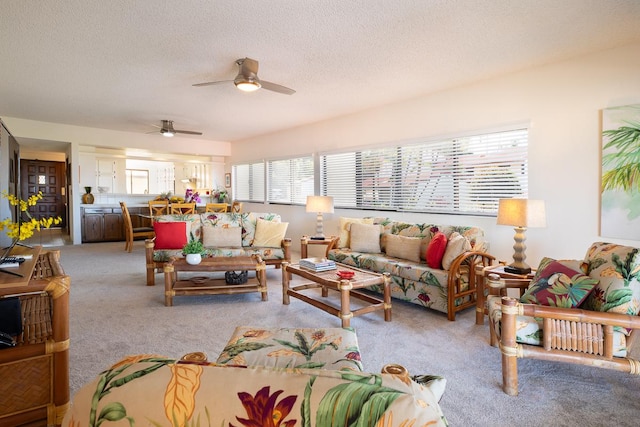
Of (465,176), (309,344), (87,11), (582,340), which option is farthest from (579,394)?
(87,11)

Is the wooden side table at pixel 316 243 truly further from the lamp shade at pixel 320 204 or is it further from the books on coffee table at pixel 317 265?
the books on coffee table at pixel 317 265

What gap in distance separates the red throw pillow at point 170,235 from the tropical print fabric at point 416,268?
2.02m

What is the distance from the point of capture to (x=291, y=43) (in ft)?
10.3

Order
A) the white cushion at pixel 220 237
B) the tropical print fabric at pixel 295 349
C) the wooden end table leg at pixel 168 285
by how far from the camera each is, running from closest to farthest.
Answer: the tropical print fabric at pixel 295 349
the wooden end table leg at pixel 168 285
the white cushion at pixel 220 237

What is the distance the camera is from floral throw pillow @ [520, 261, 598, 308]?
6.97ft

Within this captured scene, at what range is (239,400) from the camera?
61 cm

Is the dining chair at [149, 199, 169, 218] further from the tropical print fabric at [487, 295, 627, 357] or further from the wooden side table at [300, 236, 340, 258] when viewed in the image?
the tropical print fabric at [487, 295, 627, 357]

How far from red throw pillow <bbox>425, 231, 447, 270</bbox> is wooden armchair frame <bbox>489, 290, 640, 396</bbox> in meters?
1.40

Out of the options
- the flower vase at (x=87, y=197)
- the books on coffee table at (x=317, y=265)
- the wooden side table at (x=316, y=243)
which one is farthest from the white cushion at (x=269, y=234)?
the flower vase at (x=87, y=197)

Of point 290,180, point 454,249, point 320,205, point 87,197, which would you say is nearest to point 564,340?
point 454,249

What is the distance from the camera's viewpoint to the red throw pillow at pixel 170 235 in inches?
183

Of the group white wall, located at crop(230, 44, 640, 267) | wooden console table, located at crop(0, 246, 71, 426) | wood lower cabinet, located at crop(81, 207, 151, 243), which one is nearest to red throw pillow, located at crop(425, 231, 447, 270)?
white wall, located at crop(230, 44, 640, 267)

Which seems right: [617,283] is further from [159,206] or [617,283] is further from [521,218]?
[159,206]

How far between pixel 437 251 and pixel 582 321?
1.60 meters
